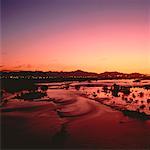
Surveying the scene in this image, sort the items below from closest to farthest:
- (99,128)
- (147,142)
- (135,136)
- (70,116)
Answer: (147,142), (135,136), (99,128), (70,116)

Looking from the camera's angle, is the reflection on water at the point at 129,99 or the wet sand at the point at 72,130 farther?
the reflection on water at the point at 129,99

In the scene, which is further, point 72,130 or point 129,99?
point 129,99

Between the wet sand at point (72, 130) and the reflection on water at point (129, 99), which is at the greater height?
the reflection on water at point (129, 99)

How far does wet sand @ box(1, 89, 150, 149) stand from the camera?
889 centimetres

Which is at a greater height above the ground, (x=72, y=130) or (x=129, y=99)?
(x=129, y=99)

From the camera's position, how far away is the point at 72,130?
10.7 metres

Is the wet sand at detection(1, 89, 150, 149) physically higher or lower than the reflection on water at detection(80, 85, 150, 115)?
lower

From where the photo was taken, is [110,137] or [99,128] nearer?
[110,137]

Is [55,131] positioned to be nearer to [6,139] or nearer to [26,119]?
[6,139]

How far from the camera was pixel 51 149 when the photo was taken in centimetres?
818

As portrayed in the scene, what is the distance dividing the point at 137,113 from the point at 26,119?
5.85 m

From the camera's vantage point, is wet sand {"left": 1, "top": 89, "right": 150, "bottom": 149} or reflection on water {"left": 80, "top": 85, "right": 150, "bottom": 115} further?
reflection on water {"left": 80, "top": 85, "right": 150, "bottom": 115}

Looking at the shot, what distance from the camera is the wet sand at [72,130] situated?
889 cm

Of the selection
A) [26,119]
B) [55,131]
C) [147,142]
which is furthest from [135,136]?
[26,119]
